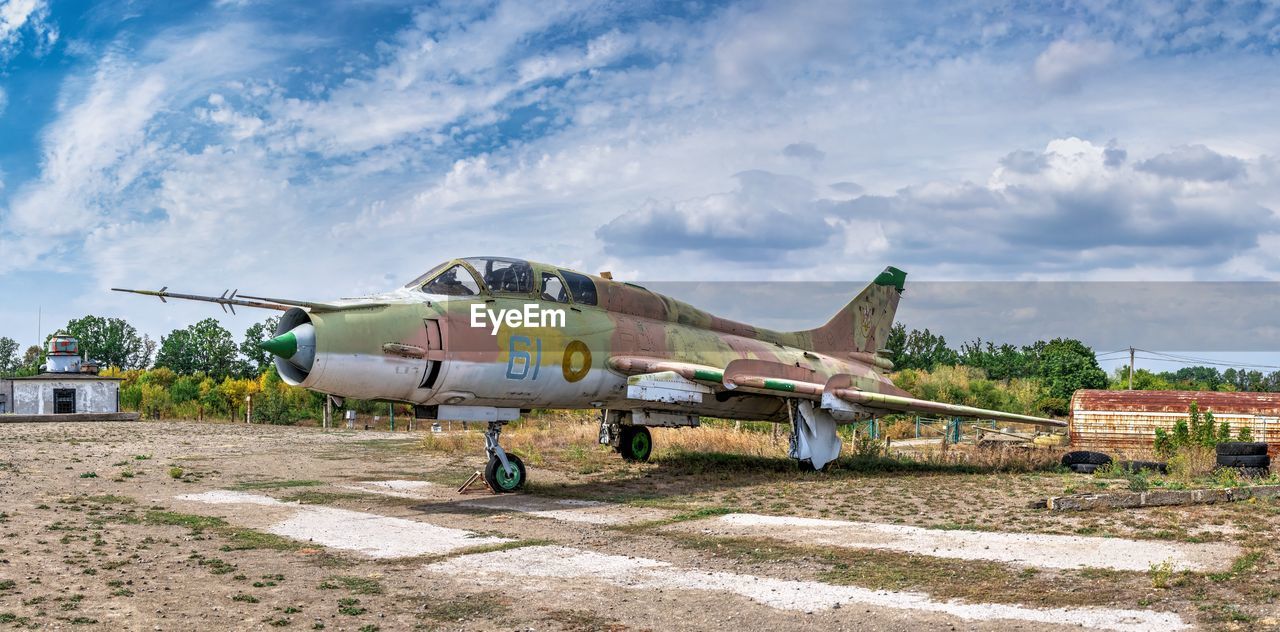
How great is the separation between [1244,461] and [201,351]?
3868 inches

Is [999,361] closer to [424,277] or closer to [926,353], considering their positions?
[926,353]

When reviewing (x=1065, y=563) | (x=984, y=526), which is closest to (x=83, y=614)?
(x=1065, y=563)

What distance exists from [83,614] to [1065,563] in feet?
25.6

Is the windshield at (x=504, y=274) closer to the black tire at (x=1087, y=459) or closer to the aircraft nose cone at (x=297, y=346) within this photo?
the aircraft nose cone at (x=297, y=346)

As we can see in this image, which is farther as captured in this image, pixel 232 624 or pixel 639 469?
pixel 639 469

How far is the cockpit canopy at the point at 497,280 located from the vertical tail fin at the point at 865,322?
7731 millimetres

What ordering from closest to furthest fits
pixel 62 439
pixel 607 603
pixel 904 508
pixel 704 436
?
1. pixel 607 603
2. pixel 904 508
3. pixel 704 436
4. pixel 62 439

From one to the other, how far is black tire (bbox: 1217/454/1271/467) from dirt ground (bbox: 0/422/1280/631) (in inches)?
85.4

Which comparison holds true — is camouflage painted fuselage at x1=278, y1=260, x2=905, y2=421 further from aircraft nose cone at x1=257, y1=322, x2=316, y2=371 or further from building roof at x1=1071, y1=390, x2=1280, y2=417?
building roof at x1=1071, y1=390, x2=1280, y2=417

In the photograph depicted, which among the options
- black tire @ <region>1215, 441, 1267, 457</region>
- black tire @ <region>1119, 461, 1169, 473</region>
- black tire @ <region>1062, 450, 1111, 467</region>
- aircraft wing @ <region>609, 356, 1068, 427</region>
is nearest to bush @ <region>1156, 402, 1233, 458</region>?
black tire @ <region>1119, 461, 1169, 473</region>

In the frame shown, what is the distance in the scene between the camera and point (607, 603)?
7457mm

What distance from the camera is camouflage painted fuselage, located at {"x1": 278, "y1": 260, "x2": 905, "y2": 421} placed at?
42.0 feet

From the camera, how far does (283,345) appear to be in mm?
12195

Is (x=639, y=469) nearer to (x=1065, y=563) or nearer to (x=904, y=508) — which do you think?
(x=904, y=508)
